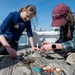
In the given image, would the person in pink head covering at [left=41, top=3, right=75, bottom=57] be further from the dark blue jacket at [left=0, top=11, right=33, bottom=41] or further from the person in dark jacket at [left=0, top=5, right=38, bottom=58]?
the dark blue jacket at [left=0, top=11, right=33, bottom=41]

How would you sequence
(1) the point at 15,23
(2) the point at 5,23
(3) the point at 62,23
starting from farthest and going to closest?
(1) the point at 15,23, (2) the point at 5,23, (3) the point at 62,23

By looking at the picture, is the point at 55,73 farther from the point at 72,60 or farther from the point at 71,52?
the point at 71,52

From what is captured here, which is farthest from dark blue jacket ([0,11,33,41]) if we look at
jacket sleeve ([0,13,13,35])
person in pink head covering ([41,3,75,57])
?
person in pink head covering ([41,3,75,57])

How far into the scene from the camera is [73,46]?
2.84 meters


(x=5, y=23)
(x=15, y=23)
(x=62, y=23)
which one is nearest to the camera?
(x=62, y=23)

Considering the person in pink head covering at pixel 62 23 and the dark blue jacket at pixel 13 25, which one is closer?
the person in pink head covering at pixel 62 23

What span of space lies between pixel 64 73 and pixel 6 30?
1.91 m

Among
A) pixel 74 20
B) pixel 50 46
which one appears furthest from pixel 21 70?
pixel 74 20

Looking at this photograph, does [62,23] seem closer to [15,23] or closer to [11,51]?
[11,51]

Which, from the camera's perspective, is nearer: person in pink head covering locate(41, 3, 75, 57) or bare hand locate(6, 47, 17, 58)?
person in pink head covering locate(41, 3, 75, 57)

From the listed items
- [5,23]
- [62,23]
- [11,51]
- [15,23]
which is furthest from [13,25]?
[62,23]

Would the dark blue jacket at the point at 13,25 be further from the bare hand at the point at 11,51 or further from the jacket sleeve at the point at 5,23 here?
the bare hand at the point at 11,51

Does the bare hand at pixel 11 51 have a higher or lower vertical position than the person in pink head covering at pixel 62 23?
lower

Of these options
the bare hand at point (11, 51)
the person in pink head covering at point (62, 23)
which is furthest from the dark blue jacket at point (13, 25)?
the person in pink head covering at point (62, 23)
